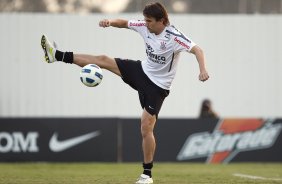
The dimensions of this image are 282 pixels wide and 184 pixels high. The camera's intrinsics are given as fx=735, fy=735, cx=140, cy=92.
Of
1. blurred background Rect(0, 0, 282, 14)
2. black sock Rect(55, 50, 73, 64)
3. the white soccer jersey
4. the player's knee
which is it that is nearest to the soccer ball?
black sock Rect(55, 50, 73, 64)

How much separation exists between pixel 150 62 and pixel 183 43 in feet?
1.99

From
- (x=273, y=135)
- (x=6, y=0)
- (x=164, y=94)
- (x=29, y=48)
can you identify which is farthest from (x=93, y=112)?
(x=164, y=94)

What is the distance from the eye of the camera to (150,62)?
33.1 ft

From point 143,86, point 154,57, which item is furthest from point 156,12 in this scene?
point 143,86

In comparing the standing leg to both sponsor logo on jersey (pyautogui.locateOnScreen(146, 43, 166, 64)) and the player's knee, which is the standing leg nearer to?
the player's knee

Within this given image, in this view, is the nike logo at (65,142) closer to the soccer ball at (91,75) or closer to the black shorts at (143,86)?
the black shorts at (143,86)

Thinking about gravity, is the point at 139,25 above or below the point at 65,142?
above

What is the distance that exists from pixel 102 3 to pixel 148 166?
12243 mm

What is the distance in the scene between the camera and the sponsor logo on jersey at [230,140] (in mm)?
17516

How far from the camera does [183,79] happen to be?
2198 centimetres

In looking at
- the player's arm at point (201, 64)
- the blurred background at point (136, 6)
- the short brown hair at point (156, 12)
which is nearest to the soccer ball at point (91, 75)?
the short brown hair at point (156, 12)

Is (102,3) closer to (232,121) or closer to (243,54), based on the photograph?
(243,54)

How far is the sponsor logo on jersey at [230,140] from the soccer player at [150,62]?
7579 mm

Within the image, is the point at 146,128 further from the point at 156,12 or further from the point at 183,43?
the point at 156,12
